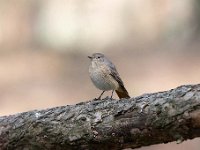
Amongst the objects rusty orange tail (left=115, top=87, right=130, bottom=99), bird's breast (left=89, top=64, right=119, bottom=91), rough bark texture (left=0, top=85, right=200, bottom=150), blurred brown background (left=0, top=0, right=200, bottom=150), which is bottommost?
rough bark texture (left=0, top=85, right=200, bottom=150)

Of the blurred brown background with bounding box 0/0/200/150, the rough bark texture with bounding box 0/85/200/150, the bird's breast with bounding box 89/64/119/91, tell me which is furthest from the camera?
the blurred brown background with bounding box 0/0/200/150

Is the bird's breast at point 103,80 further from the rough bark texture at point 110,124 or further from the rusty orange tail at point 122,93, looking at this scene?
the rough bark texture at point 110,124

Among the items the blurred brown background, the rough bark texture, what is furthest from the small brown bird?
the blurred brown background

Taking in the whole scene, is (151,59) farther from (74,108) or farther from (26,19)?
(74,108)

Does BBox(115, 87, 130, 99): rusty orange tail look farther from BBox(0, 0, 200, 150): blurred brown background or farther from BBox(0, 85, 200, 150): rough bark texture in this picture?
BBox(0, 0, 200, 150): blurred brown background

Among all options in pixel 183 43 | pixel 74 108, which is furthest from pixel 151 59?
pixel 74 108

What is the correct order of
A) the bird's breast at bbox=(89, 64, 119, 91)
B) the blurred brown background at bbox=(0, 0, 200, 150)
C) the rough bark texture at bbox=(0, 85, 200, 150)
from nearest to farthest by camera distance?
the rough bark texture at bbox=(0, 85, 200, 150) → the bird's breast at bbox=(89, 64, 119, 91) → the blurred brown background at bbox=(0, 0, 200, 150)
